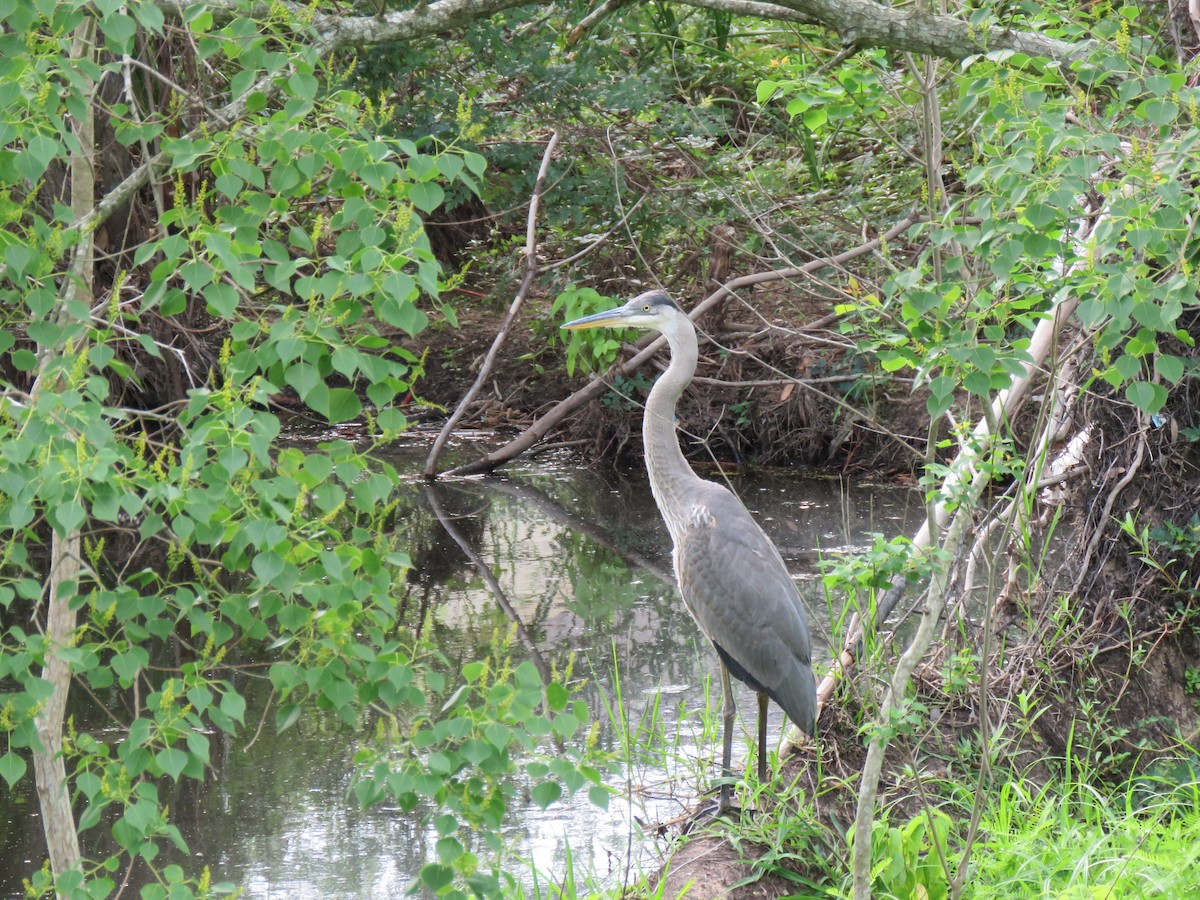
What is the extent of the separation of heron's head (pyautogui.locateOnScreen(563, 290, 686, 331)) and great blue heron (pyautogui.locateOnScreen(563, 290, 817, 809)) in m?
0.01

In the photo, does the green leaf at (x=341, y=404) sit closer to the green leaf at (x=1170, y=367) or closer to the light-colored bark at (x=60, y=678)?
the light-colored bark at (x=60, y=678)

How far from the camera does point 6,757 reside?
82.0 inches

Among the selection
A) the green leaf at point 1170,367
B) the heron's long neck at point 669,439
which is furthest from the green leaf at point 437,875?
the heron's long neck at point 669,439

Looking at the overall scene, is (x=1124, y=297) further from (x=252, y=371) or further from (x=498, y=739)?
(x=252, y=371)

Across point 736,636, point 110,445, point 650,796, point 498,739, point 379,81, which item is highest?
point 379,81

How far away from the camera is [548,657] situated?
19.1ft

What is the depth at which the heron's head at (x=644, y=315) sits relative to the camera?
497 centimetres

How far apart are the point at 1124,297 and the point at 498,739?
4.45ft

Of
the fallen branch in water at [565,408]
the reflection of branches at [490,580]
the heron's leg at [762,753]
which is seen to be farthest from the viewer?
the fallen branch in water at [565,408]

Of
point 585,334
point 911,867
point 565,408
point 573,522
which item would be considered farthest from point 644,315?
point 565,408

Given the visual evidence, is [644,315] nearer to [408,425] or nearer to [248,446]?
[408,425]

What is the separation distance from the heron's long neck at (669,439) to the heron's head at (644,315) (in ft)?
0.33

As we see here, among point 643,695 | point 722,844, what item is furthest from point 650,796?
point 643,695

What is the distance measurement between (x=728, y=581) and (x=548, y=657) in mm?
1658
